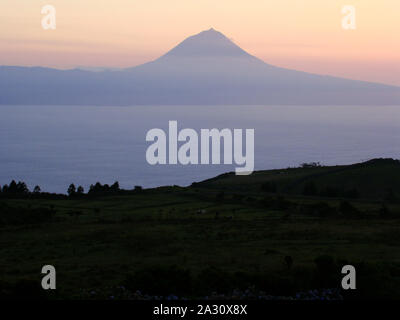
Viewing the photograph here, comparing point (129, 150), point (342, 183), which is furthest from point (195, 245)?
point (129, 150)

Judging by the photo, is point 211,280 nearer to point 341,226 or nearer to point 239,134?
point 341,226

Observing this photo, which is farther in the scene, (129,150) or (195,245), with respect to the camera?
(129,150)

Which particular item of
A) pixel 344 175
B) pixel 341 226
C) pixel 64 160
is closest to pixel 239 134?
pixel 64 160

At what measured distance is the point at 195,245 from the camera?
18.1m

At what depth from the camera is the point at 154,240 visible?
1923 cm

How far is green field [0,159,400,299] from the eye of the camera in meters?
11.5

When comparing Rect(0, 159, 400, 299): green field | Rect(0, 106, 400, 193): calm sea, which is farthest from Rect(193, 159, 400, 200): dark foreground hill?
Rect(0, 106, 400, 193): calm sea

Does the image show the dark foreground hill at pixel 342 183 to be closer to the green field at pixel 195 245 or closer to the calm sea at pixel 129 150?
the green field at pixel 195 245

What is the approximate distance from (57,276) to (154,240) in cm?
646

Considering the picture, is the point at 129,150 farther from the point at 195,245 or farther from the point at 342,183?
the point at 195,245

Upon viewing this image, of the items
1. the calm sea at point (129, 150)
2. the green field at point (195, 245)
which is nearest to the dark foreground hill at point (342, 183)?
the green field at point (195, 245)

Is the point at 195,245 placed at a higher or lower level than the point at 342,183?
lower

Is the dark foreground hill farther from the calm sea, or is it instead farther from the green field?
the calm sea

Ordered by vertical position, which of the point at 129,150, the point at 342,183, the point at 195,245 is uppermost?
the point at 129,150
